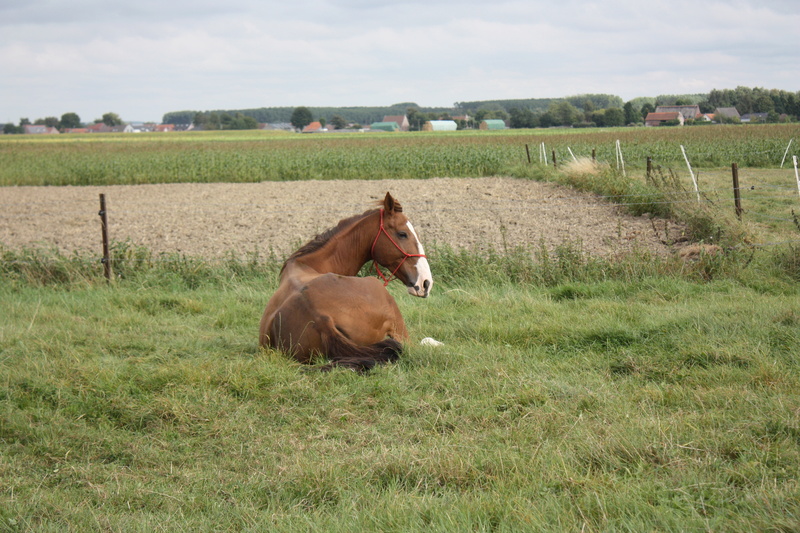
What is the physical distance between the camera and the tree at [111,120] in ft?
483

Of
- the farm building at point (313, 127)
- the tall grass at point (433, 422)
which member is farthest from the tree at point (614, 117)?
the tall grass at point (433, 422)

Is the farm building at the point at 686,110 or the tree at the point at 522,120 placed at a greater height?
the tree at the point at 522,120

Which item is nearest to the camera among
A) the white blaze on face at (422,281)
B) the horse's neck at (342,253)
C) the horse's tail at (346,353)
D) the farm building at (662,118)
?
the horse's tail at (346,353)

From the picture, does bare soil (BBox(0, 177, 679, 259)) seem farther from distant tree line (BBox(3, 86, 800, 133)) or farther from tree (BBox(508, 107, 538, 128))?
tree (BBox(508, 107, 538, 128))

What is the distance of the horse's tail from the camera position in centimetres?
523

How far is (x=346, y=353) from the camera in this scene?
534cm

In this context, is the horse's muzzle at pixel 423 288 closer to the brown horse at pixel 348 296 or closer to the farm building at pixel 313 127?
the brown horse at pixel 348 296

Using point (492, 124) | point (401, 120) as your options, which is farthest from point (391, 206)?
point (401, 120)

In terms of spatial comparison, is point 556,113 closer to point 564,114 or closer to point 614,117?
point 564,114

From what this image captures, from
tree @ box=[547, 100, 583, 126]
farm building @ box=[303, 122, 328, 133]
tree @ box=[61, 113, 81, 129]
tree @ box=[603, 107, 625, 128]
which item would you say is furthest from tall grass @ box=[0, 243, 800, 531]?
tree @ box=[61, 113, 81, 129]

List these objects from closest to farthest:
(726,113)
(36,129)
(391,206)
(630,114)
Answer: (391,206)
(726,113)
(630,114)
(36,129)

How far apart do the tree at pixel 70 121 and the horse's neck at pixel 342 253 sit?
155m

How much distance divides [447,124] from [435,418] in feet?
389

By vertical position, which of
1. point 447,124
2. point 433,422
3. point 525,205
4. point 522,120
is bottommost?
point 433,422
